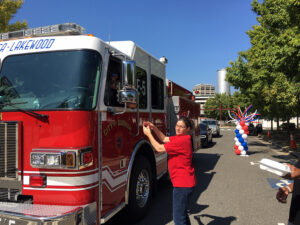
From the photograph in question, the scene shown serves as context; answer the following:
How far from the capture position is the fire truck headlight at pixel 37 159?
110 inches

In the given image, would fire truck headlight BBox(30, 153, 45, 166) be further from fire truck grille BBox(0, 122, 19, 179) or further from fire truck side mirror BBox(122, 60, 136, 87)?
fire truck side mirror BBox(122, 60, 136, 87)

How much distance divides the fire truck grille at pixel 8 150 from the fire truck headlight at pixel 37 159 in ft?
1.14

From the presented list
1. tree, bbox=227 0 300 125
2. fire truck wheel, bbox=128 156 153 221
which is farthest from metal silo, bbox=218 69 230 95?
fire truck wheel, bbox=128 156 153 221

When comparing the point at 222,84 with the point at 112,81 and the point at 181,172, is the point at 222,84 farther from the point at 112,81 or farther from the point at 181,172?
the point at 181,172

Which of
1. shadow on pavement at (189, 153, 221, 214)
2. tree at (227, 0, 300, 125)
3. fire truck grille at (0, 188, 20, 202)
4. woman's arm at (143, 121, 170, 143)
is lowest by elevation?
shadow on pavement at (189, 153, 221, 214)

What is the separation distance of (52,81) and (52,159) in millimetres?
966

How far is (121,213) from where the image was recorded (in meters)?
4.21

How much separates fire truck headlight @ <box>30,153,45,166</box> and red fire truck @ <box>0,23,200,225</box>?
0.03ft

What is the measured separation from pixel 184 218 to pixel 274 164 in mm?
1663

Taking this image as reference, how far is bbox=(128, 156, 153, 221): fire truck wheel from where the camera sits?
410cm

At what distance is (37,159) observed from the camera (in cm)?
280

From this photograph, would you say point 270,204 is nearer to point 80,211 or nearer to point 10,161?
point 80,211

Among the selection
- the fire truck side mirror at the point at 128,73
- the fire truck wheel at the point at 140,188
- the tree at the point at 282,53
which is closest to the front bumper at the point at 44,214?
the fire truck wheel at the point at 140,188

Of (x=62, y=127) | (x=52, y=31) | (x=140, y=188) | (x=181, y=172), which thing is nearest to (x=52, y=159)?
(x=62, y=127)
